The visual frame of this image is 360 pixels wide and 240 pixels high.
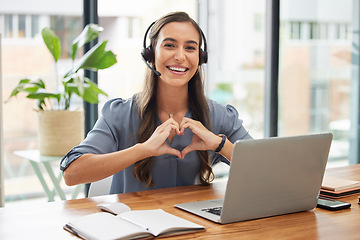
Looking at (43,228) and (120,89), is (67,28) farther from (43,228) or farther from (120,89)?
(43,228)

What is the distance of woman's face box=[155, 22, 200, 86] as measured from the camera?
2049 millimetres

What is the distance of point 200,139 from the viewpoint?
1.90 meters

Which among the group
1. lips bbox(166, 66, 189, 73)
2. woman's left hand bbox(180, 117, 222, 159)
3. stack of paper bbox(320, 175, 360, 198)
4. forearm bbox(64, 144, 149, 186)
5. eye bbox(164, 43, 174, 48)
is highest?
eye bbox(164, 43, 174, 48)

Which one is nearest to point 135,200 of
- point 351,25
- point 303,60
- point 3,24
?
point 3,24

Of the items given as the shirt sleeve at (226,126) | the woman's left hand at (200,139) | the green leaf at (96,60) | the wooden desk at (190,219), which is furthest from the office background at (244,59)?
Result: the wooden desk at (190,219)

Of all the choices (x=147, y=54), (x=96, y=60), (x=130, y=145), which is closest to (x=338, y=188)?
(x=130, y=145)

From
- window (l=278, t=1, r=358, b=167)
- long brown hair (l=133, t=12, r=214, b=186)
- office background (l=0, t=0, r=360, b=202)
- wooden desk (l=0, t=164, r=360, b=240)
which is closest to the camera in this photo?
wooden desk (l=0, t=164, r=360, b=240)

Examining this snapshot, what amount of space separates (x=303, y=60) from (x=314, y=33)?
9.7 inches

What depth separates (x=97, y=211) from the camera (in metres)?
1.49

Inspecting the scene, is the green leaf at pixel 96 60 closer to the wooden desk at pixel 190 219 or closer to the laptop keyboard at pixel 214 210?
the wooden desk at pixel 190 219

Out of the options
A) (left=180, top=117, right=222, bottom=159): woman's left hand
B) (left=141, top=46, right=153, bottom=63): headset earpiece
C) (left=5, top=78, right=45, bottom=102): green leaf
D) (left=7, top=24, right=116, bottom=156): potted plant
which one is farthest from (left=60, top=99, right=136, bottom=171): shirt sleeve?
(left=5, top=78, right=45, bottom=102): green leaf

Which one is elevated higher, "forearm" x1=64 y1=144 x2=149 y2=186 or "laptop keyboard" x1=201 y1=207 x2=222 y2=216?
"forearm" x1=64 y1=144 x2=149 y2=186

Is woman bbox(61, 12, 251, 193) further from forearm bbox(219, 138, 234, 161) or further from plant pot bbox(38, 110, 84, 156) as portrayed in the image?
plant pot bbox(38, 110, 84, 156)

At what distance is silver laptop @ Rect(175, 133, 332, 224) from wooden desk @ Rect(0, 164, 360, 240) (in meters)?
0.03
